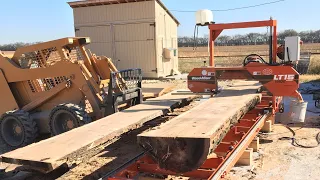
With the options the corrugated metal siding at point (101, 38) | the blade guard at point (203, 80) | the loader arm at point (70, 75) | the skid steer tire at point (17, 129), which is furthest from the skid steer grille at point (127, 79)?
the corrugated metal siding at point (101, 38)

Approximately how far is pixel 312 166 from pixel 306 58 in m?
14.7

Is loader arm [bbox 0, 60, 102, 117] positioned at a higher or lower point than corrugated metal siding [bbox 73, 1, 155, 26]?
lower

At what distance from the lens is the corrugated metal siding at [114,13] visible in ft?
59.2

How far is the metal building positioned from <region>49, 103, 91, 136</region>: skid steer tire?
1131 cm

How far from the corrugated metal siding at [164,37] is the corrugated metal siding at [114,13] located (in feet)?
1.96

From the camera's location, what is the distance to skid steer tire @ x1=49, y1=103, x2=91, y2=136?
7.13 metres

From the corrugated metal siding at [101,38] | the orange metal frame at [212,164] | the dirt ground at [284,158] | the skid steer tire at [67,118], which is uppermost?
the corrugated metal siding at [101,38]

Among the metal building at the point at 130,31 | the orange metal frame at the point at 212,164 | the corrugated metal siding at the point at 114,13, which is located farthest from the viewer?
the metal building at the point at 130,31

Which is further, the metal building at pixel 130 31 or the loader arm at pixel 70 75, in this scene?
the metal building at pixel 130 31

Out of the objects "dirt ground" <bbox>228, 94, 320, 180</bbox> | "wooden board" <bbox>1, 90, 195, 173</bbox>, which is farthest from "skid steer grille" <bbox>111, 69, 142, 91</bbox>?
"dirt ground" <bbox>228, 94, 320, 180</bbox>

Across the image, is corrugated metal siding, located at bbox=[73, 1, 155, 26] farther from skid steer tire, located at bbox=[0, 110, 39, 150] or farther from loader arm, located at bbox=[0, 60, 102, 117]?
skid steer tire, located at bbox=[0, 110, 39, 150]

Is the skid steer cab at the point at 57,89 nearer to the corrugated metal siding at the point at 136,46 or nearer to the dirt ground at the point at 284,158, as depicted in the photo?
the dirt ground at the point at 284,158

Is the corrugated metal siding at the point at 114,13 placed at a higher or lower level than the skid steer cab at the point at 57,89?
higher

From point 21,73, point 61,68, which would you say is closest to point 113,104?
point 61,68
